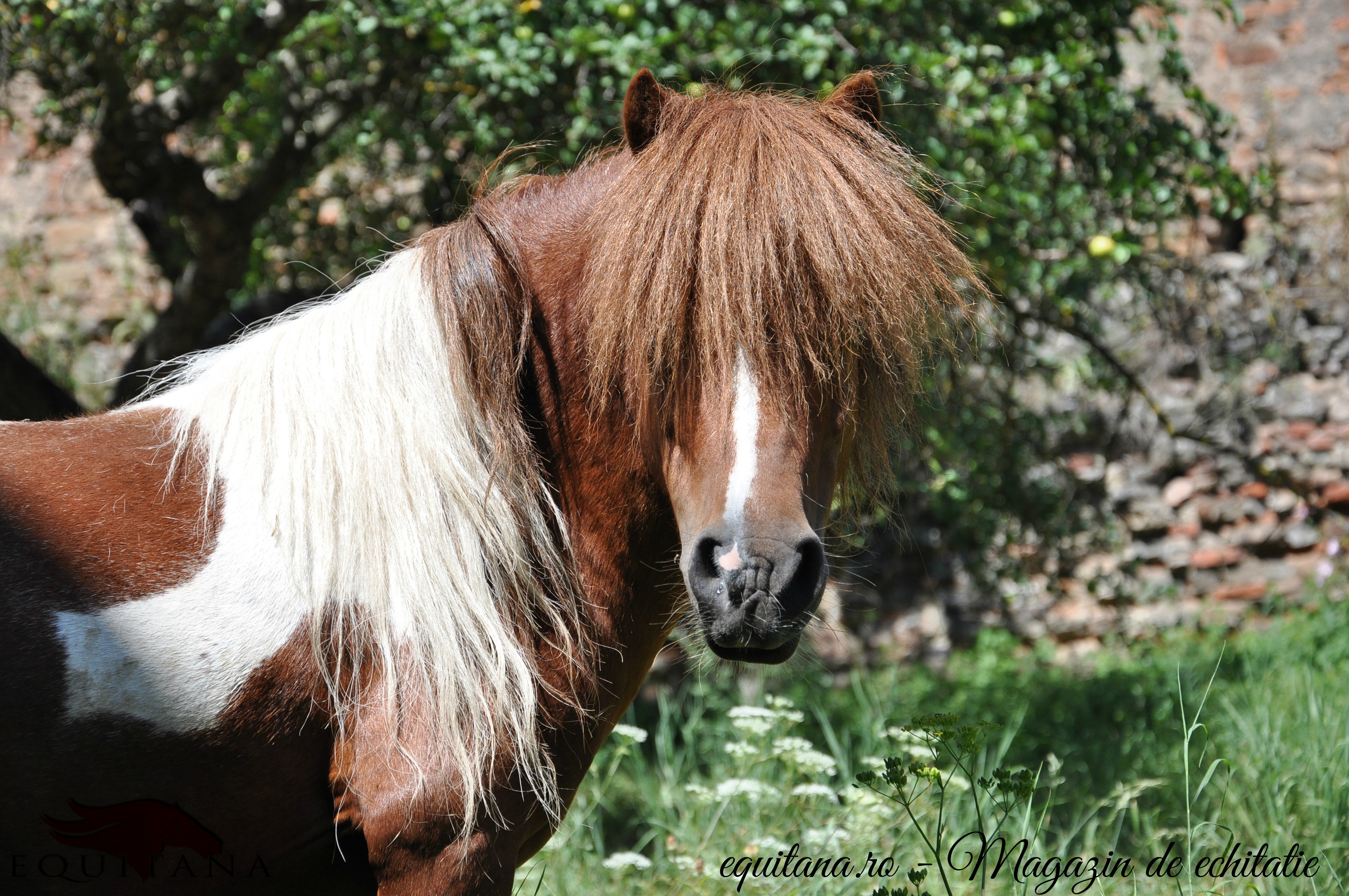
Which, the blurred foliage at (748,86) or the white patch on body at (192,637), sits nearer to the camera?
the white patch on body at (192,637)

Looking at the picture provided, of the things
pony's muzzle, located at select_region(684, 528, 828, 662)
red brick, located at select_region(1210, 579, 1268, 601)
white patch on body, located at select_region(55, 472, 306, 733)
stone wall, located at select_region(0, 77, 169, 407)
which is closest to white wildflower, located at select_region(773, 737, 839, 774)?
pony's muzzle, located at select_region(684, 528, 828, 662)

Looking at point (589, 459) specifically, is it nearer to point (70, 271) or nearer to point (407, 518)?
point (407, 518)

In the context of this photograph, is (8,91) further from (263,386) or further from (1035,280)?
(1035,280)

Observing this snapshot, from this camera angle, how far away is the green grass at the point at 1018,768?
2.49 metres

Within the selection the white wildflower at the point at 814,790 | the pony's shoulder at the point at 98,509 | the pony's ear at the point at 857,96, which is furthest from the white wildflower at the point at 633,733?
the pony's ear at the point at 857,96

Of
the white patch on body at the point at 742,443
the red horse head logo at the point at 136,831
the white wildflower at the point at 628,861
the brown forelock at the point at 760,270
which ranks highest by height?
the brown forelock at the point at 760,270

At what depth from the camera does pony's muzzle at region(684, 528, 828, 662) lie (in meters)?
1.32

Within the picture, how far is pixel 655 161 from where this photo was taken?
1.58 meters

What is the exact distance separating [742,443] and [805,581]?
238 millimetres

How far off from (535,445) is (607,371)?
21cm

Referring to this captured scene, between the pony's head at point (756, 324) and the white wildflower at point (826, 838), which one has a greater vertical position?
the pony's head at point (756, 324)

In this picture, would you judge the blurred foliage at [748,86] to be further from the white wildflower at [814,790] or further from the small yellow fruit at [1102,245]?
the white wildflower at [814,790]

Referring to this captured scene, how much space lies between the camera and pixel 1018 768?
3.41m

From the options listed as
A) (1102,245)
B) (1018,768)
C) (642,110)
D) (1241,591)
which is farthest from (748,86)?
(1241,591)
